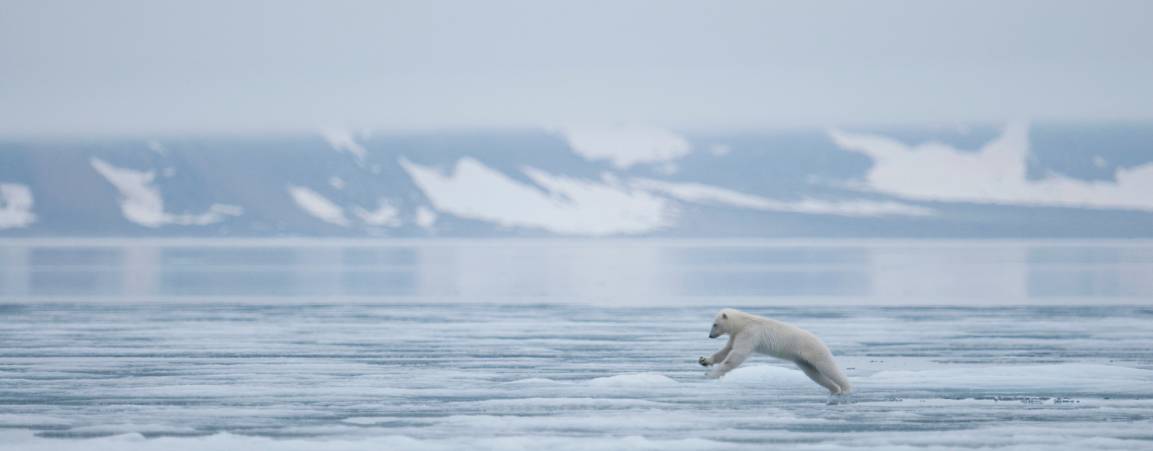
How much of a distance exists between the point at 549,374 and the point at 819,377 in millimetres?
2949

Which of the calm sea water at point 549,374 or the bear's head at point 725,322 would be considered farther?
the bear's head at point 725,322

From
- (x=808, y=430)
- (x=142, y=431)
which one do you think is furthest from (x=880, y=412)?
(x=142, y=431)

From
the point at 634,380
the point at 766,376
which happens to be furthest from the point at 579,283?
the point at 634,380

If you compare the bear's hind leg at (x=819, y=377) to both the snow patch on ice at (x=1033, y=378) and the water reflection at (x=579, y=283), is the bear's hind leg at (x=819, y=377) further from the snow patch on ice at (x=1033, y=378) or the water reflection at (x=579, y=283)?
the water reflection at (x=579, y=283)

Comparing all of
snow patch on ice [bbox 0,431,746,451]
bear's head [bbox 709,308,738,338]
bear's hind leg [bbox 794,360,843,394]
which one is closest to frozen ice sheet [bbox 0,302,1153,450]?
snow patch on ice [bbox 0,431,746,451]

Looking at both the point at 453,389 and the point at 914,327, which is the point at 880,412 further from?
the point at 914,327

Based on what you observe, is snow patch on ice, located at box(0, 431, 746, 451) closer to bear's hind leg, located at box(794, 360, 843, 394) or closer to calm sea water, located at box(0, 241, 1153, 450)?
calm sea water, located at box(0, 241, 1153, 450)

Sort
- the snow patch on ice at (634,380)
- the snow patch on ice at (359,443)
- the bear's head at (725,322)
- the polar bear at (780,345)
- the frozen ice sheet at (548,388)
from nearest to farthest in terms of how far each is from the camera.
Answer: the snow patch on ice at (359,443)
the frozen ice sheet at (548,388)
the polar bear at (780,345)
the bear's head at (725,322)
the snow patch on ice at (634,380)

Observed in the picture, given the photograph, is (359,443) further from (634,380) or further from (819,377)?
(819,377)

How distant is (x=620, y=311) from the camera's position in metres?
27.7

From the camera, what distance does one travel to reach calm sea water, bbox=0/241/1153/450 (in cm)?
1209

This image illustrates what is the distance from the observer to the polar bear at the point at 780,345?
46.0 feet

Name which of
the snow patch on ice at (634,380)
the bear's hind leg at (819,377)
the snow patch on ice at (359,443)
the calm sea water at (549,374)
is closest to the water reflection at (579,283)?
the calm sea water at (549,374)

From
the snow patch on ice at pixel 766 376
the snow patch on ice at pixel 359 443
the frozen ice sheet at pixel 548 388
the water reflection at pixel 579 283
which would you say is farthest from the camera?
the water reflection at pixel 579 283
